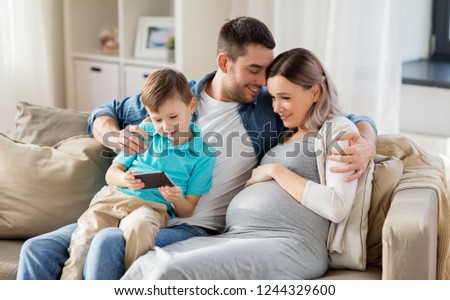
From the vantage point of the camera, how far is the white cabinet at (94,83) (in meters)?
3.98

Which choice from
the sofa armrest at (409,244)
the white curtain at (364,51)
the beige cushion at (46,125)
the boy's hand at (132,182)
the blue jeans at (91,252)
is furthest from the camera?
the white curtain at (364,51)

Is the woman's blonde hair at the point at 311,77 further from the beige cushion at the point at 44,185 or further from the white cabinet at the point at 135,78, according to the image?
the white cabinet at the point at 135,78

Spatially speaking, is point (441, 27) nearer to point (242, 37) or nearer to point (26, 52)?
point (242, 37)

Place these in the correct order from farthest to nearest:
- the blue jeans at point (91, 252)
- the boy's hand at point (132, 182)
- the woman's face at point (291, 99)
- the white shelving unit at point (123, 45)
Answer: the white shelving unit at point (123, 45), the woman's face at point (291, 99), the boy's hand at point (132, 182), the blue jeans at point (91, 252)

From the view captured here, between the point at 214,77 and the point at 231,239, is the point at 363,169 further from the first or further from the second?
the point at 214,77

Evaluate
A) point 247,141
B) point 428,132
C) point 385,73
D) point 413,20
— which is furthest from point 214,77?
point 413,20

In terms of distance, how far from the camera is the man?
2086mm

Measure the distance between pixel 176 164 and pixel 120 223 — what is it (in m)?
0.24

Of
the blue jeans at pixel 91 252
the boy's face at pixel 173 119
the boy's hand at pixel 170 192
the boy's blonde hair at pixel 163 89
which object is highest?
the boy's blonde hair at pixel 163 89

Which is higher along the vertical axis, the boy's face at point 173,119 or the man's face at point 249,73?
the man's face at point 249,73

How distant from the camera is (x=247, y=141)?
7.51 ft

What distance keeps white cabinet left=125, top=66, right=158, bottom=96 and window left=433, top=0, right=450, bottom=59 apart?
1.56 m

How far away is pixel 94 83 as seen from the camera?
4066 millimetres

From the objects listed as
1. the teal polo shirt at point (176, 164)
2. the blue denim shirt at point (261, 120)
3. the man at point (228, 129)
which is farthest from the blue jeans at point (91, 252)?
the blue denim shirt at point (261, 120)
